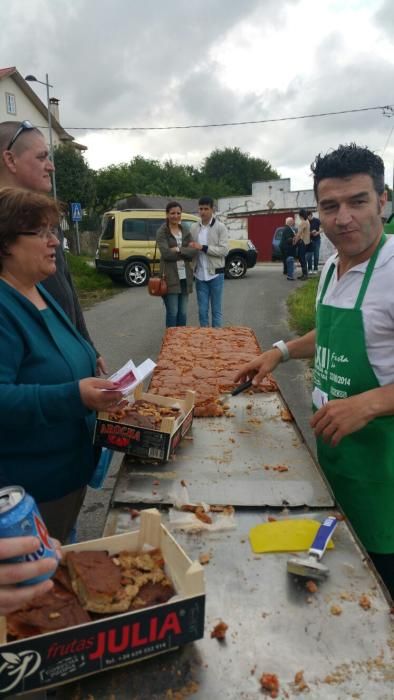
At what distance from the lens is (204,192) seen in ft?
230

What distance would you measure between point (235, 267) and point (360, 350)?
16169mm

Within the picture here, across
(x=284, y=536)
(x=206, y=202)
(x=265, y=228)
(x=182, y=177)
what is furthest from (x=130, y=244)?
(x=182, y=177)

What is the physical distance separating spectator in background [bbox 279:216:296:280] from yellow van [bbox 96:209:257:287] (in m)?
3.17

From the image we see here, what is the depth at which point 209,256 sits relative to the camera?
7305mm

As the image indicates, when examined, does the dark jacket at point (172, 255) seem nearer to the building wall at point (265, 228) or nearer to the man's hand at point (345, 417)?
the man's hand at point (345, 417)

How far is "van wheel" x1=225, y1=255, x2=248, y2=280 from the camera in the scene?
17.5 m

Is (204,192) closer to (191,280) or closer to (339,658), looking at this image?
(191,280)

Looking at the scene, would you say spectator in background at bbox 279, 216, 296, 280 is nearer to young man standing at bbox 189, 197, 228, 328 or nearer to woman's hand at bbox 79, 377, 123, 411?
young man standing at bbox 189, 197, 228, 328

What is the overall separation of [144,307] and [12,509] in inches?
462

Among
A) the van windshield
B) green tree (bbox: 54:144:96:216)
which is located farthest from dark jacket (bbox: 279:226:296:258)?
green tree (bbox: 54:144:96:216)

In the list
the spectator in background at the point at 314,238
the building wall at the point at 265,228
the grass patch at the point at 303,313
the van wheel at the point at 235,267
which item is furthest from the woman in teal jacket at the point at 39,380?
the building wall at the point at 265,228

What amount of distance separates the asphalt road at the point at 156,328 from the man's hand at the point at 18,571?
2480 mm

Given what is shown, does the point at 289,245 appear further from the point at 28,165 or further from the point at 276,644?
A: the point at 276,644

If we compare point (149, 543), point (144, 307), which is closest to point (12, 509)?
point (149, 543)
